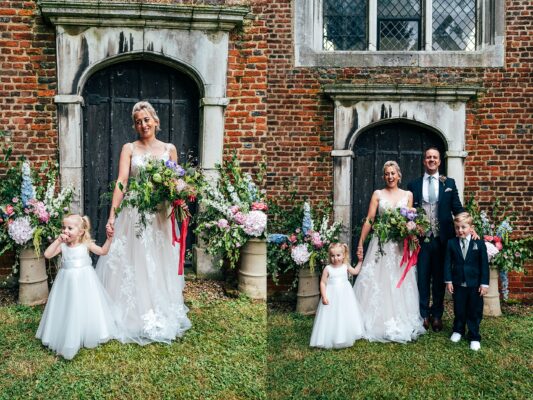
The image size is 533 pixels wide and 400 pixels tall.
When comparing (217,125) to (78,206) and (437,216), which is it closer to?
(78,206)

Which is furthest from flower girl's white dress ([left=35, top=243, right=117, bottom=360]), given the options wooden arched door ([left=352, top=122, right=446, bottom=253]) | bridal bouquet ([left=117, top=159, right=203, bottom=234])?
wooden arched door ([left=352, top=122, right=446, bottom=253])

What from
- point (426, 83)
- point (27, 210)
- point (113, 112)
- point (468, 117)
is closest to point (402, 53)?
point (426, 83)

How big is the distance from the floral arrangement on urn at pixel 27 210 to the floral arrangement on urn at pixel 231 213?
170 centimetres

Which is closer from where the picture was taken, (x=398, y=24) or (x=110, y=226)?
(x=110, y=226)

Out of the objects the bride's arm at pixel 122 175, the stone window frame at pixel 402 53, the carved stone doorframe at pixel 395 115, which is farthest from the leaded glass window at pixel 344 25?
the bride's arm at pixel 122 175

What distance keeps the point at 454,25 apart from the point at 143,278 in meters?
5.98

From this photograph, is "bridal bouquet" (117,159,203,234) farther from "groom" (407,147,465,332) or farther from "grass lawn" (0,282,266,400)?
"groom" (407,147,465,332)

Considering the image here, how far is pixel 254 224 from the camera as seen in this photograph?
19.4ft

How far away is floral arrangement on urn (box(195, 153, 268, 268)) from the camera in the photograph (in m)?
5.93

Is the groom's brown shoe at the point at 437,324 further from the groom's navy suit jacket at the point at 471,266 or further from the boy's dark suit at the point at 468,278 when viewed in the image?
the groom's navy suit jacket at the point at 471,266

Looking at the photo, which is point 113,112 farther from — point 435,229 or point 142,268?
point 435,229

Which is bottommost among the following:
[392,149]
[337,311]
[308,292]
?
[308,292]

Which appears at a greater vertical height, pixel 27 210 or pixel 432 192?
pixel 432 192

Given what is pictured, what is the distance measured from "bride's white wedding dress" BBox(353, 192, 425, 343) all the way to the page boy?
1.33ft
